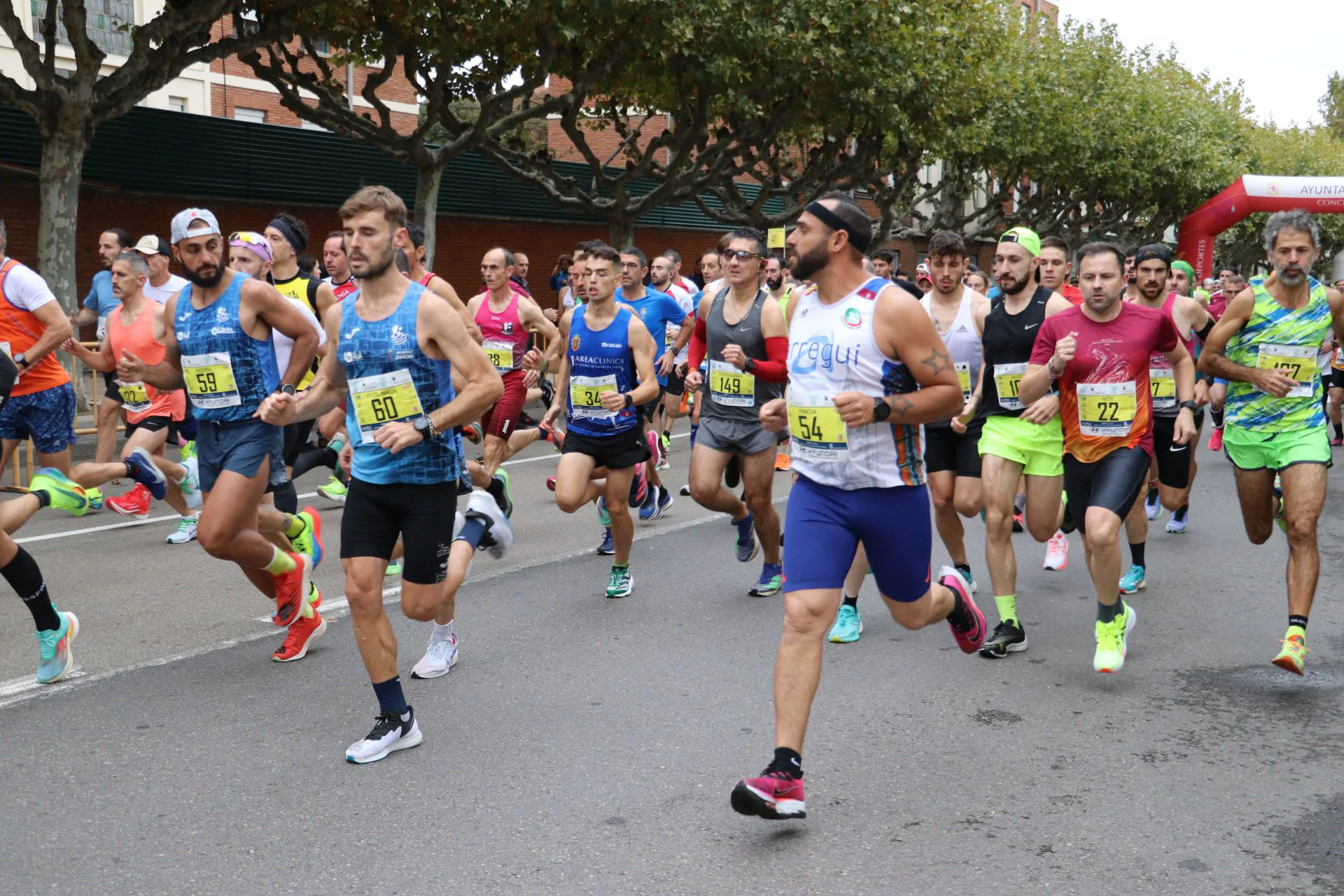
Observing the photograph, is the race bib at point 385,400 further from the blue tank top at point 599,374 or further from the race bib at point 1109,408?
the race bib at point 1109,408

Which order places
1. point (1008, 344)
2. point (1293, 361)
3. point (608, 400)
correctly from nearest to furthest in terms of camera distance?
1. point (1293, 361)
2. point (1008, 344)
3. point (608, 400)

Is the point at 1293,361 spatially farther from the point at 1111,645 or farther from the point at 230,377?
the point at 230,377

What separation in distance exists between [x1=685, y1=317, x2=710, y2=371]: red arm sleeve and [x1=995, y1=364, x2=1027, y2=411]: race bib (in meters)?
1.65

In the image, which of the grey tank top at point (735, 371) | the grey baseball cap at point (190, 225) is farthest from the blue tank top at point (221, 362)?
the grey tank top at point (735, 371)

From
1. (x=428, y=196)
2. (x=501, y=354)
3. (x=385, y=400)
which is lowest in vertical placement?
(x=501, y=354)

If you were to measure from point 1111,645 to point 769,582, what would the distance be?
7.09 feet

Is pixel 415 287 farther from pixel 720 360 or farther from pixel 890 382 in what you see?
pixel 720 360

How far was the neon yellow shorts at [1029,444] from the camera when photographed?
6.25 metres

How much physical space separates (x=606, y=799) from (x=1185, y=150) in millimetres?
42129

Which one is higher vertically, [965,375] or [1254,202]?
[1254,202]

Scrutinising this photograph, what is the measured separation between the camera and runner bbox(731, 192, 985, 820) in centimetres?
428

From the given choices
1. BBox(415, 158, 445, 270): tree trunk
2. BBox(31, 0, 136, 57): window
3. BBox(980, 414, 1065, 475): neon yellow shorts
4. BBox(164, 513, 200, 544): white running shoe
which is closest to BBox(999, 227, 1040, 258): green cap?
BBox(980, 414, 1065, 475): neon yellow shorts

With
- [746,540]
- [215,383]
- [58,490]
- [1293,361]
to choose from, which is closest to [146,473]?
[58,490]

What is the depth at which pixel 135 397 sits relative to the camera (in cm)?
888
